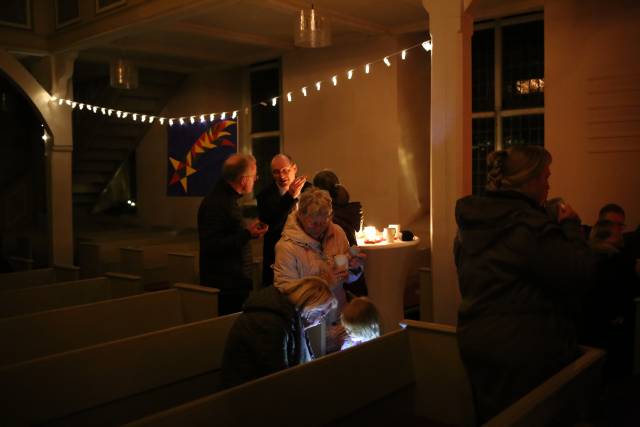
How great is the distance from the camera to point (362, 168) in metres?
7.57

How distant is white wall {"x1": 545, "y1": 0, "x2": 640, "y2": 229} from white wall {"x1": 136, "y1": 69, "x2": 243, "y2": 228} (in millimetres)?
4869

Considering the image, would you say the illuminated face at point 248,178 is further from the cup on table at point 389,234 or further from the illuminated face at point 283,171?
the cup on table at point 389,234

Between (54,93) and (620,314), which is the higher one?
(54,93)

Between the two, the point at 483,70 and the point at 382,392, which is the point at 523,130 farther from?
the point at 382,392

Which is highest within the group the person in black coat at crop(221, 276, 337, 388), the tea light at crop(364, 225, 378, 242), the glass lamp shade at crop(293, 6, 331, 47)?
the glass lamp shade at crop(293, 6, 331, 47)

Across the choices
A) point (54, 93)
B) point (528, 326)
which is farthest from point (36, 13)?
point (528, 326)

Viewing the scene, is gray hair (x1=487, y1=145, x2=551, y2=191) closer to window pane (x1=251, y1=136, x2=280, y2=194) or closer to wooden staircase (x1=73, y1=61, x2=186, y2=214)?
window pane (x1=251, y1=136, x2=280, y2=194)

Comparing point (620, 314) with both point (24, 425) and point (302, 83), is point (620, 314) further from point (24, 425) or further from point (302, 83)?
point (302, 83)

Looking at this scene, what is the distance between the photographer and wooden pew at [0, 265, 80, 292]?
5.23 m

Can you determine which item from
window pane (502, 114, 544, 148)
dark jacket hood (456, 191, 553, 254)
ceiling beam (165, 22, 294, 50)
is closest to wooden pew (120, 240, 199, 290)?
ceiling beam (165, 22, 294, 50)

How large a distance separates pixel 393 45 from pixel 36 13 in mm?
4273

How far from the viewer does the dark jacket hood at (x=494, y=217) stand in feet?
6.63

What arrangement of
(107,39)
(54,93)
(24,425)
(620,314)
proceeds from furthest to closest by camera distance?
(54,93), (107,39), (620,314), (24,425)

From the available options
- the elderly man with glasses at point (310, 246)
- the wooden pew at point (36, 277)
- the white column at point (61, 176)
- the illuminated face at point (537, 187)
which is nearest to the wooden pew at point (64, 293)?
the wooden pew at point (36, 277)
